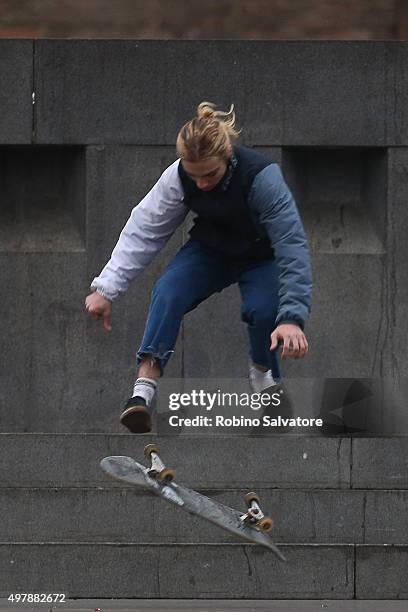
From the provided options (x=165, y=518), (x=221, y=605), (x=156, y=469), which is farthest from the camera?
(x=165, y=518)

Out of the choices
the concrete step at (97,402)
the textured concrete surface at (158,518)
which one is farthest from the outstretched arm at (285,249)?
the textured concrete surface at (158,518)

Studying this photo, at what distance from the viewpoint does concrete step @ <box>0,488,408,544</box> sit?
1470 cm

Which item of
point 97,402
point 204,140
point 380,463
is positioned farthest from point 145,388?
point 97,402

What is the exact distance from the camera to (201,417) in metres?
11.9

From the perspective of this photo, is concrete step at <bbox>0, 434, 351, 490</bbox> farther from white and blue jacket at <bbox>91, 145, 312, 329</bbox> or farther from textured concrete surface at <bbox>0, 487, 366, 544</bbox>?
white and blue jacket at <bbox>91, 145, 312, 329</bbox>

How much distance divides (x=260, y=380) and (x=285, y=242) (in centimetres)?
114

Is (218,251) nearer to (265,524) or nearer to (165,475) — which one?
(165,475)

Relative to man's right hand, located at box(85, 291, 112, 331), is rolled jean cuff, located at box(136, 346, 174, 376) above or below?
below

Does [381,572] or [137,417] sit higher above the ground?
[137,417]

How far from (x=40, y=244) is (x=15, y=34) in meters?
1.76

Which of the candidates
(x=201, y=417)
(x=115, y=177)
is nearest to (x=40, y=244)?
(x=115, y=177)

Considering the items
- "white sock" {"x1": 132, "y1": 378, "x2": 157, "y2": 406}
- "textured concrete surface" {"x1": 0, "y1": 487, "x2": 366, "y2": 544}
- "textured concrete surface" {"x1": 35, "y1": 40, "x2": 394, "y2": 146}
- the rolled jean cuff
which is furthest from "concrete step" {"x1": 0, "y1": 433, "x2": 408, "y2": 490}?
the rolled jean cuff

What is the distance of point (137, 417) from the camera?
11445mm

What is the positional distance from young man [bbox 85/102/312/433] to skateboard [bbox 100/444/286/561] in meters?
0.32
